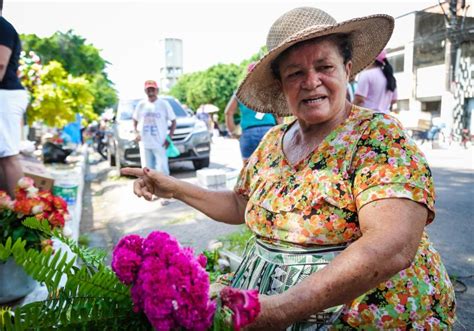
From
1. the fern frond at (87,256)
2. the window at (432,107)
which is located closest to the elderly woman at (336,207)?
the fern frond at (87,256)

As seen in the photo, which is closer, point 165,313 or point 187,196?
point 165,313

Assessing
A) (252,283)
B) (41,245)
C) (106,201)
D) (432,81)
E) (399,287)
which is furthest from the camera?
(432,81)

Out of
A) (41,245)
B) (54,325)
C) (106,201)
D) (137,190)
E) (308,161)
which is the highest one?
(308,161)

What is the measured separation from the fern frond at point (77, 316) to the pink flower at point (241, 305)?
0.19 m

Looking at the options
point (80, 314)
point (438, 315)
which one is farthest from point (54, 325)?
point (438, 315)

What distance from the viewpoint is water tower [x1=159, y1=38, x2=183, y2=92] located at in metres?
93.1

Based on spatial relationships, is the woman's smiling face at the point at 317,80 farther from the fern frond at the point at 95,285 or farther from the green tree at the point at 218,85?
the green tree at the point at 218,85

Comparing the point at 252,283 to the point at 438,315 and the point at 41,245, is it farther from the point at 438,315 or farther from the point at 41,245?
the point at 41,245

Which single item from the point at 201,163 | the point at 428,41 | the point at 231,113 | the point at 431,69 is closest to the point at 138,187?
the point at 231,113

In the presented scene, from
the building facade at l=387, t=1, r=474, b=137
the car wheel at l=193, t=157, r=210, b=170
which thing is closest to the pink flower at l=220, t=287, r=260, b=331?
the car wheel at l=193, t=157, r=210, b=170

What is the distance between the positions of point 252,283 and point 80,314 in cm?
73

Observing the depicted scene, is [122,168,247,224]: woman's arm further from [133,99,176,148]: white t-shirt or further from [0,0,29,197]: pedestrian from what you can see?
[133,99,176,148]: white t-shirt

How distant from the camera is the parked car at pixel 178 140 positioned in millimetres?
9016

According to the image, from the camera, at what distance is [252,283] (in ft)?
5.09
